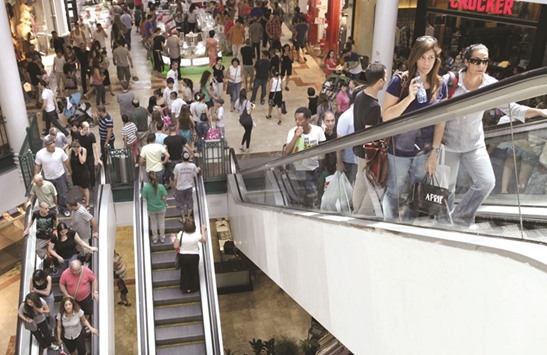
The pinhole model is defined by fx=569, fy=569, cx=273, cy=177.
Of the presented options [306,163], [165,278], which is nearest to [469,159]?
[306,163]

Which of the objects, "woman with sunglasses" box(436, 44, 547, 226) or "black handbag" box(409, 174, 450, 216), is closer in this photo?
"woman with sunglasses" box(436, 44, 547, 226)

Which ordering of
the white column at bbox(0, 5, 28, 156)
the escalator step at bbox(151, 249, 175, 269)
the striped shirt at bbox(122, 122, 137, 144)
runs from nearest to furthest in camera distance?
the escalator step at bbox(151, 249, 175, 269) < the striped shirt at bbox(122, 122, 137, 144) < the white column at bbox(0, 5, 28, 156)

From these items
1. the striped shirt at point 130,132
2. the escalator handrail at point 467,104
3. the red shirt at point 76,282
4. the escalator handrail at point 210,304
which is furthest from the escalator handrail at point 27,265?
the escalator handrail at point 467,104

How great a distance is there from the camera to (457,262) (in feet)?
8.87

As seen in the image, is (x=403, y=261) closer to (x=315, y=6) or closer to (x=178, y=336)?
(x=178, y=336)

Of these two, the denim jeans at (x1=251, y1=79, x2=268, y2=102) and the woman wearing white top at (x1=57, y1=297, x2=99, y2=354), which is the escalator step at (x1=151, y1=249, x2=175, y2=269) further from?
the denim jeans at (x1=251, y1=79, x2=268, y2=102)

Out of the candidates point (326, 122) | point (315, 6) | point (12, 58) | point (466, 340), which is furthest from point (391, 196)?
point (315, 6)

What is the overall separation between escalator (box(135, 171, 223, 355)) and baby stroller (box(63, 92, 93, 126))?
1.58 m

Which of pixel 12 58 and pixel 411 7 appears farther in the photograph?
pixel 411 7

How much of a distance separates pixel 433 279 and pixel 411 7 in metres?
13.2

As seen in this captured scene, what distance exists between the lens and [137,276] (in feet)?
29.8

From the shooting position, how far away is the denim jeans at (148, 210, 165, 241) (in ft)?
30.7

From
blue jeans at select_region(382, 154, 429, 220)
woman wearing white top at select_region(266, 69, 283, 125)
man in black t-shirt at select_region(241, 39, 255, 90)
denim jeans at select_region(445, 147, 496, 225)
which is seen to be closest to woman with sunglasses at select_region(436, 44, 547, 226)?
denim jeans at select_region(445, 147, 496, 225)

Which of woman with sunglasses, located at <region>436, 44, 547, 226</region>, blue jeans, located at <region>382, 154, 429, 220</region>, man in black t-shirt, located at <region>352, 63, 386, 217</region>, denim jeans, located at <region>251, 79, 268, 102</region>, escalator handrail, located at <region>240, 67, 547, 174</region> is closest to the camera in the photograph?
escalator handrail, located at <region>240, 67, 547, 174</region>
